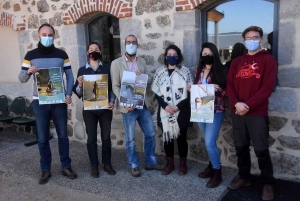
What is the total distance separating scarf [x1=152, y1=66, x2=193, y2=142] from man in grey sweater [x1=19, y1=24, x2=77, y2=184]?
4.05ft

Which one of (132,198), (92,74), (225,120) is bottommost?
(132,198)

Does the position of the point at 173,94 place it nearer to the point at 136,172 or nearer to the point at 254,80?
the point at 254,80

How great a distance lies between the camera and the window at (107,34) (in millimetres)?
5230

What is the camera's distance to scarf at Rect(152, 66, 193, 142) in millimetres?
3717

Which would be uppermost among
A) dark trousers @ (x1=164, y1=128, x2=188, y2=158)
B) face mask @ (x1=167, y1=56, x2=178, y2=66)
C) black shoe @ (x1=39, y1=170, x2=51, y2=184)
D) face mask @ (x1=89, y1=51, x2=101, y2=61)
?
face mask @ (x1=89, y1=51, x2=101, y2=61)

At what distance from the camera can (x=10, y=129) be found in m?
6.92

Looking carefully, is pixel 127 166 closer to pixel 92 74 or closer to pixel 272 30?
pixel 92 74

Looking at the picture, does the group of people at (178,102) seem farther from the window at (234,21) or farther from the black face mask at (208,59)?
the window at (234,21)

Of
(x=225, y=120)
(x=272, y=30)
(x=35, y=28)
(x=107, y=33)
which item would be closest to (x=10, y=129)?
(x=35, y=28)

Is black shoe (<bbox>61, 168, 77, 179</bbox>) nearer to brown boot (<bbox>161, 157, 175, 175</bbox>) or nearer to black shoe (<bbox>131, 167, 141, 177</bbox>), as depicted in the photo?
black shoe (<bbox>131, 167, 141, 177</bbox>)

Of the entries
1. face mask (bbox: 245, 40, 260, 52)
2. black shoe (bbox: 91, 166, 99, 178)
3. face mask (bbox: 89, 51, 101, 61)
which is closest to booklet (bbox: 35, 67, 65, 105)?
face mask (bbox: 89, 51, 101, 61)

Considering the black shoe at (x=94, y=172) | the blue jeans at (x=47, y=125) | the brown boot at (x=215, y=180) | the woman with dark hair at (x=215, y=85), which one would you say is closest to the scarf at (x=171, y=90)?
the woman with dark hair at (x=215, y=85)

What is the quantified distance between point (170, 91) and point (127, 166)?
1.42 m

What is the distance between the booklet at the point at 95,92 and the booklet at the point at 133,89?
263mm
